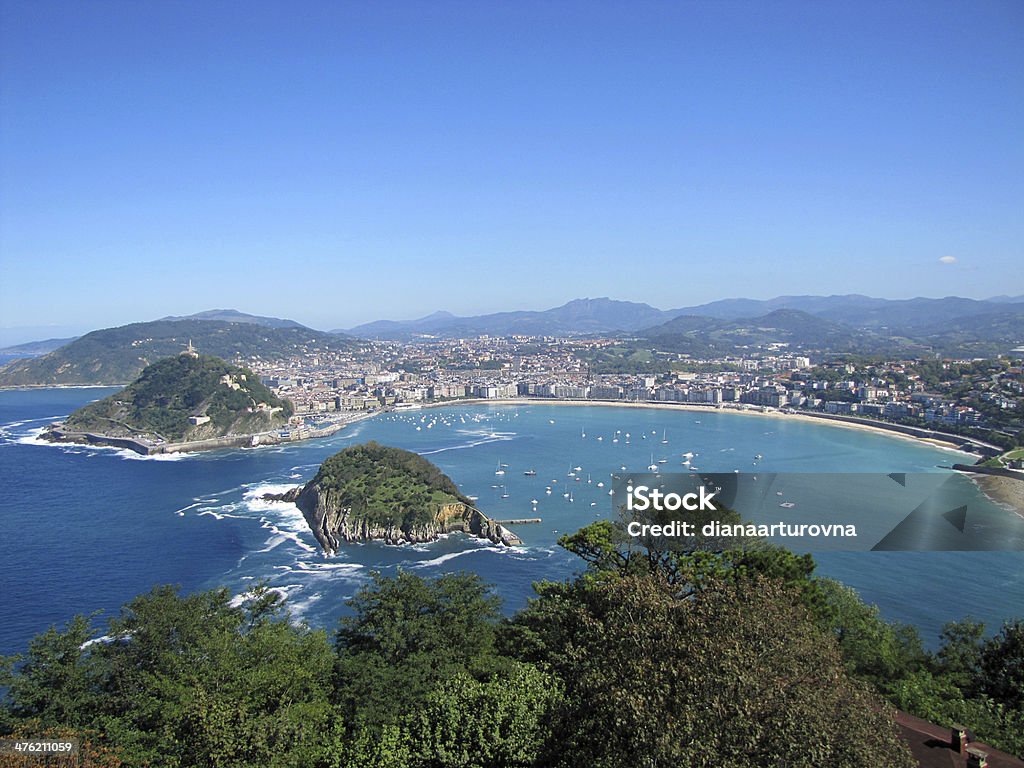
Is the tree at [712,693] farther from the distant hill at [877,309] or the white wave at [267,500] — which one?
the distant hill at [877,309]

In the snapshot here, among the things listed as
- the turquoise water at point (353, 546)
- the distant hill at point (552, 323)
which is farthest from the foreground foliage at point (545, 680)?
the distant hill at point (552, 323)

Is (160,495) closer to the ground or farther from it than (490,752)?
closer to the ground

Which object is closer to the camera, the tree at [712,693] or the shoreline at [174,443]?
the tree at [712,693]

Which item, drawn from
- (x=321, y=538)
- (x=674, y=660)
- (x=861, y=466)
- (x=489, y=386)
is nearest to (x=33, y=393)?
(x=489, y=386)

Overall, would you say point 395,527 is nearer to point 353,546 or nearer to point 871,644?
point 353,546

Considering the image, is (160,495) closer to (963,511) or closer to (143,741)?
(143,741)

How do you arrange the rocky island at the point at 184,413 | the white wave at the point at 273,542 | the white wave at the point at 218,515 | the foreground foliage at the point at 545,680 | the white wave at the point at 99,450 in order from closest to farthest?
the foreground foliage at the point at 545,680 → the white wave at the point at 273,542 → the white wave at the point at 218,515 → the white wave at the point at 99,450 → the rocky island at the point at 184,413
